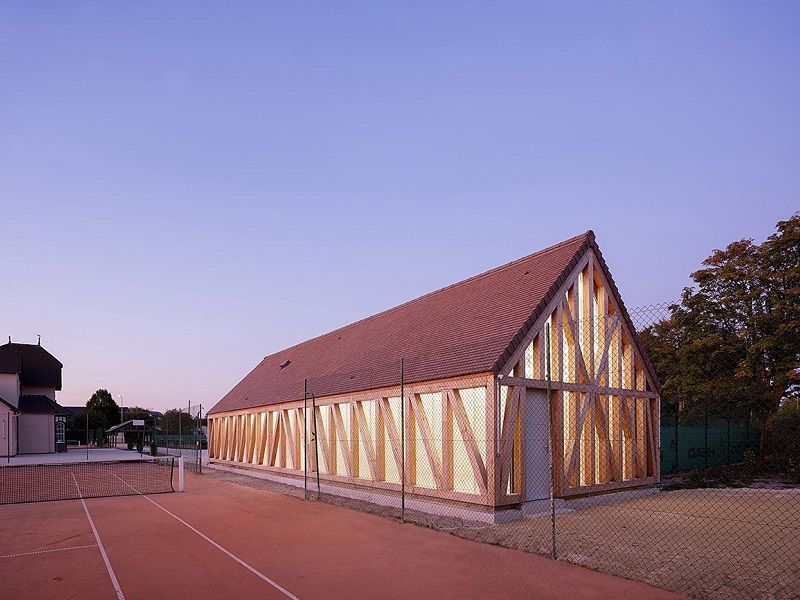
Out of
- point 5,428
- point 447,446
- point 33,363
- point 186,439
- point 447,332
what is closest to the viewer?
point 447,446

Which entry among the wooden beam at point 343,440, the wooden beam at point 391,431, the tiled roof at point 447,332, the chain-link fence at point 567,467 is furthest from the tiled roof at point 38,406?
the wooden beam at point 391,431

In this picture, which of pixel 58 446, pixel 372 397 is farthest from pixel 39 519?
pixel 58 446

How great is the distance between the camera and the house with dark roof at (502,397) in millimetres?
15727

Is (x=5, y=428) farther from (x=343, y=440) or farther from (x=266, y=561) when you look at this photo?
(x=266, y=561)

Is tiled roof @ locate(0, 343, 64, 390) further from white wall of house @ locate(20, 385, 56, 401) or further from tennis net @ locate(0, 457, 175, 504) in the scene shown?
tennis net @ locate(0, 457, 175, 504)

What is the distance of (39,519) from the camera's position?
55.5 feet

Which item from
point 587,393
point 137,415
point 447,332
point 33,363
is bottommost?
point 137,415

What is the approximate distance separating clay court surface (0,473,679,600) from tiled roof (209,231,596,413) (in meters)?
4.47

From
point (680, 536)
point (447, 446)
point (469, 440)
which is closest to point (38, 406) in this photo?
point (447, 446)

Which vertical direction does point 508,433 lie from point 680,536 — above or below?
above

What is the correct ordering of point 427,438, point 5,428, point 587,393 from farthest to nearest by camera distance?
point 5,428, point 587,393, point 427,438

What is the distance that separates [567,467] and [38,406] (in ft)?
180

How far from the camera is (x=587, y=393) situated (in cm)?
1794

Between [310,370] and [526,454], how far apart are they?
588 inches
